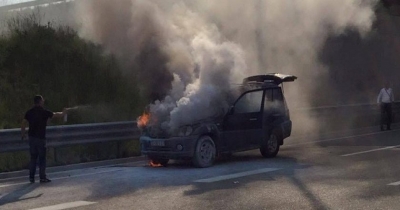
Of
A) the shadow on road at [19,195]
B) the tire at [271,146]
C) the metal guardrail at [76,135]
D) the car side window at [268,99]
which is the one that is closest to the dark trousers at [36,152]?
the shadow on road at [19,195]

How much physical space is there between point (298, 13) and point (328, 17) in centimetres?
104

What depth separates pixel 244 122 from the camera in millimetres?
14055

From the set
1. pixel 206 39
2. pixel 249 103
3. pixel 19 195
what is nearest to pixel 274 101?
pixel 249 103

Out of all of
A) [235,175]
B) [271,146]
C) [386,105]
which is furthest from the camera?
[386,105]

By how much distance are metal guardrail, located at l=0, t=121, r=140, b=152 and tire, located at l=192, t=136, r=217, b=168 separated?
278cm

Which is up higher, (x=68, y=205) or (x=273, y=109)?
(x=273, y=109)

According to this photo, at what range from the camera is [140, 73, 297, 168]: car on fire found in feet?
42.3

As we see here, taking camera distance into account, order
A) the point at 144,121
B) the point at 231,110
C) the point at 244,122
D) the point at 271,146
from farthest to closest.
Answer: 1. the point at 271,146
2. the point at 244,122
3. the point at 231,110
4. the point at 144,121

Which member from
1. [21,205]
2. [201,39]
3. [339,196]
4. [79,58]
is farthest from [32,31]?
[339,196]

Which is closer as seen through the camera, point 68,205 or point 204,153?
point 68,205

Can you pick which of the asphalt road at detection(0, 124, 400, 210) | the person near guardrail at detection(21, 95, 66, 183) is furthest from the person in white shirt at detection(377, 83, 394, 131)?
the person near guardrail at detection(21, 95, 66, 183)

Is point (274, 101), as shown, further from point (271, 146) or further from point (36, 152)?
point (36, 152)

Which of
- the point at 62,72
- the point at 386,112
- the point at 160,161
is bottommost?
the point at 160,161

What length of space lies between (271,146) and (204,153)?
2195 millimetres
